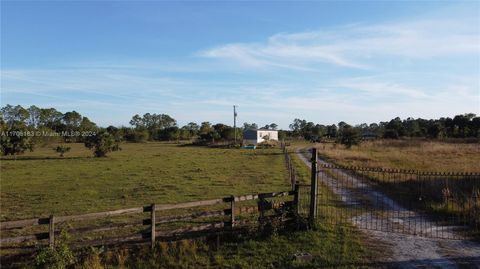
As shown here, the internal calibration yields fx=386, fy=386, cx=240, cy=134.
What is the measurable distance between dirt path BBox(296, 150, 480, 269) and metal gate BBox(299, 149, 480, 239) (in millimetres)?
27

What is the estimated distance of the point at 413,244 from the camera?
8734 mm

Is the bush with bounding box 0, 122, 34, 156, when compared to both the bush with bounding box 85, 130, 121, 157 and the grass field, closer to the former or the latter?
the bush with bounding box 85, 130, 121, 157

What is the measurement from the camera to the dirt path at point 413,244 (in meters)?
7.62

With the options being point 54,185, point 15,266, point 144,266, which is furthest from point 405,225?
point 54,185

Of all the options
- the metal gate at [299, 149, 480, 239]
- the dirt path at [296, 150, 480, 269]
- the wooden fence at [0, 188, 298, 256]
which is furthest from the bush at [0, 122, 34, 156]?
the dirt path at [296, 150, 480, 269]

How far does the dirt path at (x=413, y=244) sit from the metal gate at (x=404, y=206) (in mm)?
27

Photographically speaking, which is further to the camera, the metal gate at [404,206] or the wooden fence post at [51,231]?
the metal gate at [404,206]

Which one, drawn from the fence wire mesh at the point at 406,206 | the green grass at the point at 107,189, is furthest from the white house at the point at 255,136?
the fence wire mesh at the point at 406,206

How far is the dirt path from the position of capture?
25.0 feet

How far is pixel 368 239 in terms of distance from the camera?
30.0 feet

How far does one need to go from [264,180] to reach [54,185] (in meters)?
11.4

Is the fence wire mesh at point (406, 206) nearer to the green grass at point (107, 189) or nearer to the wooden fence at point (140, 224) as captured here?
the wooden fence at point (140, 224)

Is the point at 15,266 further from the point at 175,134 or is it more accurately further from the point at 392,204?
the point at 175,134

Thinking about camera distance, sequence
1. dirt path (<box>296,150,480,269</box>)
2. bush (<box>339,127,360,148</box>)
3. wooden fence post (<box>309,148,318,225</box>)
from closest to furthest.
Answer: dirt path (<box>296,150,480,269</box>)
wooden fence post (<box>309,148,318,225</box>)
bush (<box>339,127,360,148</box>)
